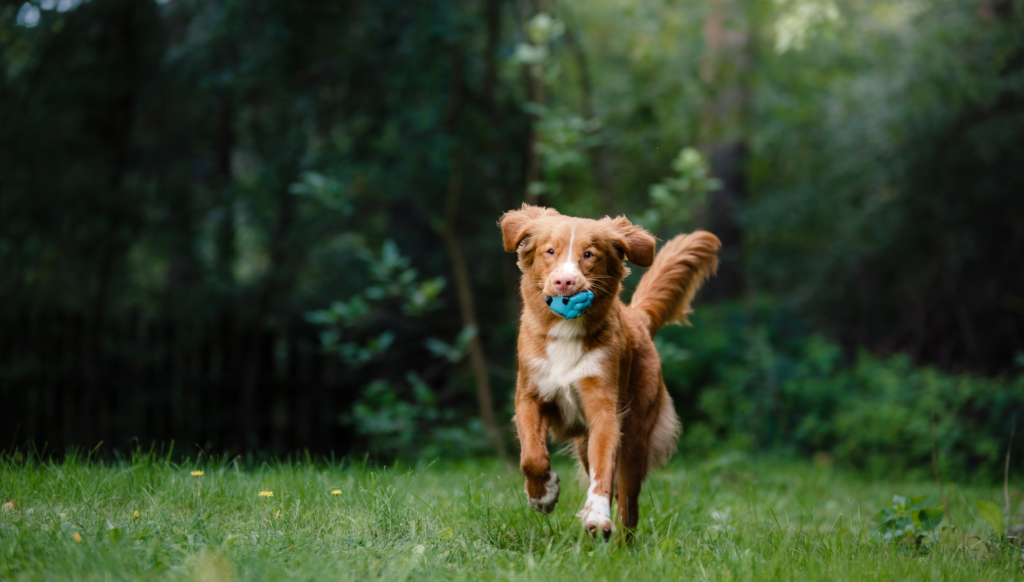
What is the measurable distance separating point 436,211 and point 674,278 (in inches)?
179

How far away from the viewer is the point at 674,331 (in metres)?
9.49

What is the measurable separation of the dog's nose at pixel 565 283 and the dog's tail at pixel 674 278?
1258 millimetres

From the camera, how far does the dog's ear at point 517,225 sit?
11.2 ft

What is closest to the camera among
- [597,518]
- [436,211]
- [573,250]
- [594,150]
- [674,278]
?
[597,518]

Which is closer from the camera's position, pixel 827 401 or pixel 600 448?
pixel 600 448

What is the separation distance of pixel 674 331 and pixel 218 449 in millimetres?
5563

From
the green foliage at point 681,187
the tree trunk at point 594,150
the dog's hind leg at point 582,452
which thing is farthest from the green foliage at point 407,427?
the dog's hind leg at point 582,452

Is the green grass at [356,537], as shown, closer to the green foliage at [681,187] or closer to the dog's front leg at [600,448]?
the dog's front leg at [600,448]

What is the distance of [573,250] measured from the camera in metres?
3.15

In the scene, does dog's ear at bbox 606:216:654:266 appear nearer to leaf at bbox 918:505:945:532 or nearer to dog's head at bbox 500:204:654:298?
dog's head at bbox 500:204:654:298

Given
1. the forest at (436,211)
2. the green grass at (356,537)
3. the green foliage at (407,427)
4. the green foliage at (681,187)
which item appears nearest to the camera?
the green grass at (356,537)

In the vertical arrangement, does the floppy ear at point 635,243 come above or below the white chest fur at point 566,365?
above

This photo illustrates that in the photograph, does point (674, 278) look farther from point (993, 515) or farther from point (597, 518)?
point (993, 515)

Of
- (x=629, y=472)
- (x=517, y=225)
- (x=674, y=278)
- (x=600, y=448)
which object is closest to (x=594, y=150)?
(x=674, y=278)
